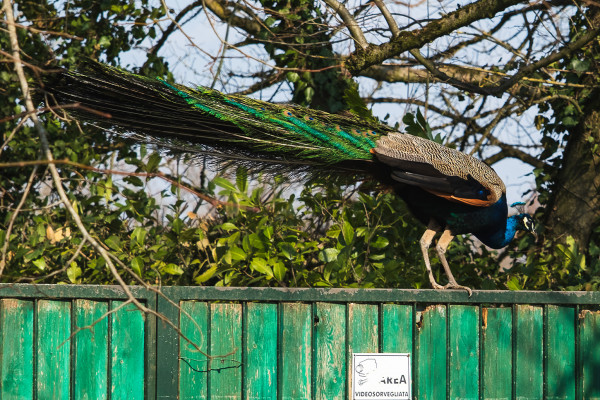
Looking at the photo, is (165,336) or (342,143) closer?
(165,336)

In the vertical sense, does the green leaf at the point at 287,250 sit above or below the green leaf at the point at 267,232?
below

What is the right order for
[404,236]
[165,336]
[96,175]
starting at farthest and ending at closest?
[96,175], [404,236], [165,336]

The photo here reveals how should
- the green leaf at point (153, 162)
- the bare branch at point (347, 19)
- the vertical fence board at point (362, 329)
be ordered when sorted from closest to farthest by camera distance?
the vertical fence board at point (362, 329) → the green leaf at point (153, 162) → the bare branch at point (347, 19)

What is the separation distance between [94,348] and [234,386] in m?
0.71

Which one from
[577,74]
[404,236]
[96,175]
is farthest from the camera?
[96,175]

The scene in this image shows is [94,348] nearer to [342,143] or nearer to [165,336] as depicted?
[165,336]

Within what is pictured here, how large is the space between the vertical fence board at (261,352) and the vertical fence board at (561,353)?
1.39m

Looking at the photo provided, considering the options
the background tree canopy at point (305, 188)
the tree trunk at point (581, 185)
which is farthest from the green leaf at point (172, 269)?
the tree trunk at point (581, 185)

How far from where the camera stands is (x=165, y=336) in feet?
11.9

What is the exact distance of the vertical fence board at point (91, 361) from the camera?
11.9 feet

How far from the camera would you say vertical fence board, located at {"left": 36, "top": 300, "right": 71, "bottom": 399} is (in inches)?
143

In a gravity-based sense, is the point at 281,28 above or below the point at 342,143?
above

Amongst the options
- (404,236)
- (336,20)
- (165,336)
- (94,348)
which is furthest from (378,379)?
(336,20)

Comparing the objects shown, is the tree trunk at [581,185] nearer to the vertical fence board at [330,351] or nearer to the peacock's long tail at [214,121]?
the peacock's long tail at [214,121]
